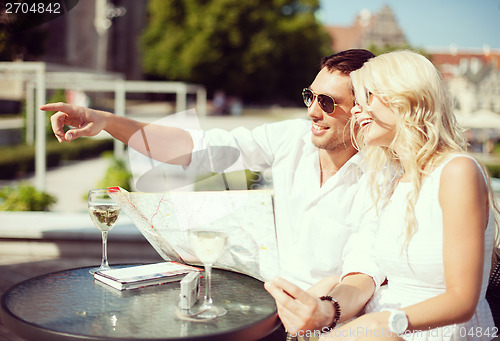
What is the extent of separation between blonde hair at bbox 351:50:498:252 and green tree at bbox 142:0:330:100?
1385 inches

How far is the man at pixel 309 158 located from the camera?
91.0 inches

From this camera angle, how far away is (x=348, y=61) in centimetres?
243

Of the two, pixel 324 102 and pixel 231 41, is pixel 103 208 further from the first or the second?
pixel 231 41

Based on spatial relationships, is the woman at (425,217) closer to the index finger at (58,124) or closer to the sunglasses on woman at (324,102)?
the sunglasses on woman at (324,102)

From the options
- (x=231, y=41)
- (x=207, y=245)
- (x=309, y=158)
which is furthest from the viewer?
(x=231, y=41)

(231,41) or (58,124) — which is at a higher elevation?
(231,41)

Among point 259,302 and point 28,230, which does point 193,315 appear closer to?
point 259,302

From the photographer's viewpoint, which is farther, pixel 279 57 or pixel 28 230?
pixel 279 57

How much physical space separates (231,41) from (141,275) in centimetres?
3577

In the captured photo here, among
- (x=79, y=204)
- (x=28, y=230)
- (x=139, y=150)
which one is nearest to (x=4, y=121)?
(x=79, y=204)

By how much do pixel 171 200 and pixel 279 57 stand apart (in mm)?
38444

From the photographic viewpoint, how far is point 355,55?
245 centimetres

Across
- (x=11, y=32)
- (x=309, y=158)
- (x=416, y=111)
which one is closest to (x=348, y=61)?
(x=309, y=158)

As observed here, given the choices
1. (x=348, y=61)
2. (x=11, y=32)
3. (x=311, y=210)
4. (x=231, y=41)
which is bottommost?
(x=311, y=210)
